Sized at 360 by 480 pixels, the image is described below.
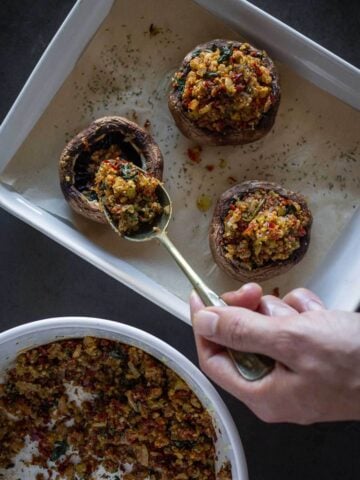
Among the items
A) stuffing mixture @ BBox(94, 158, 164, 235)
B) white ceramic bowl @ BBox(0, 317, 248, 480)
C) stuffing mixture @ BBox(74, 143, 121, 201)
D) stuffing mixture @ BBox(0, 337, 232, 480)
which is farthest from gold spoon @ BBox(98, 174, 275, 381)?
stuffing mixture @ BBox(0, 337, 232, 480)

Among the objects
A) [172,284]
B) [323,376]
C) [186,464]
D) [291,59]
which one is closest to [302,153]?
[291,59]

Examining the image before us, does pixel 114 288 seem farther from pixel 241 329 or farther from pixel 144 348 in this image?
pixel 241 329

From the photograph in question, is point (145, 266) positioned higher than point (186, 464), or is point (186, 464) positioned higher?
point (145, 266)

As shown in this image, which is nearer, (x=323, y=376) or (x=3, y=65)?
(x=323, y=376)

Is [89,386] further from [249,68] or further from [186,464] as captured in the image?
[249,68]

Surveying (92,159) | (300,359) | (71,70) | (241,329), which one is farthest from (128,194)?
(300,359)

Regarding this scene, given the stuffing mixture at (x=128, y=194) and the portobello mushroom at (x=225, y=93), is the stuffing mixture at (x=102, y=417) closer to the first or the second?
the stuffing mixture at (x=128, y=194)

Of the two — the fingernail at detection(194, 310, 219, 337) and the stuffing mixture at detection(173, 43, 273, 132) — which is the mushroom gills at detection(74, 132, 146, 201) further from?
the fingernail at detection(194, 310, 219, 337)

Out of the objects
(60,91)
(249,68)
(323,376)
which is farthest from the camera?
(60,91)
